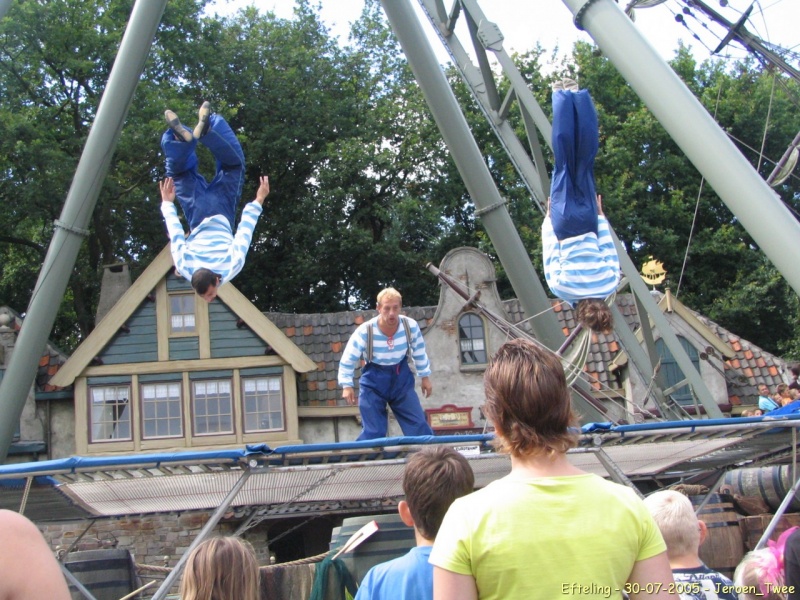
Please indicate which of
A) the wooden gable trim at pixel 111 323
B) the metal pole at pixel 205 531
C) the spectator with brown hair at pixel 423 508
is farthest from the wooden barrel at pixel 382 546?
the wooden gable trim at pixel 111 323

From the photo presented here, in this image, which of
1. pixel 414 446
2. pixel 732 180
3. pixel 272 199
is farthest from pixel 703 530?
pixel 272 199

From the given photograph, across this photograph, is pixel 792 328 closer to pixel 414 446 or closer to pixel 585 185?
pixel 585 185

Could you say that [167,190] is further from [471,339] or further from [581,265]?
[471,339]

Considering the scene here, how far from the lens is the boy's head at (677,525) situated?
3.37 metres

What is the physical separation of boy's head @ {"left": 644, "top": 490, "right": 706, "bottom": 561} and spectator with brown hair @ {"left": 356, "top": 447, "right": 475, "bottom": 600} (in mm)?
903

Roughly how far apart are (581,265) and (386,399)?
73.9 inches

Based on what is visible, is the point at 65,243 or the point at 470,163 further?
the point at 65,243

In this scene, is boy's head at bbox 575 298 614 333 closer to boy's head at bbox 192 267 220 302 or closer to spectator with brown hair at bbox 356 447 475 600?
boy's head at bbox 192 267 220 302

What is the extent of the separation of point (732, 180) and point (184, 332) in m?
13.7

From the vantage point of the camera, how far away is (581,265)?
684 centimetres

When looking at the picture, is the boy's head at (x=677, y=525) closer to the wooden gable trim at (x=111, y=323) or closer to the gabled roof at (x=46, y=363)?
the wooden gable trim at (x=111, y=323)

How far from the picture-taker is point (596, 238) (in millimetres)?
7008

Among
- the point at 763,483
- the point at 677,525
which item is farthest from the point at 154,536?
the point at 677,525

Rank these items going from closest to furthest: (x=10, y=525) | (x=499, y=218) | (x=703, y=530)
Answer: (x=10, y=525) < (x=703, y=530) < (x=499, y=218)
